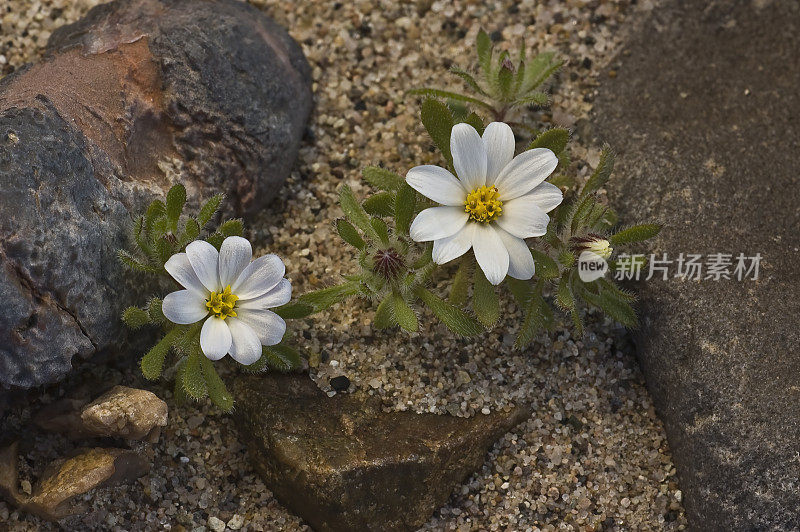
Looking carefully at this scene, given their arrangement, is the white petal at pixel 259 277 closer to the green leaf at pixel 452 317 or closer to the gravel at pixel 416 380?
the gravel at pixel 416 380

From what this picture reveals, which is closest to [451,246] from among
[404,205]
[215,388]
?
[404,205]

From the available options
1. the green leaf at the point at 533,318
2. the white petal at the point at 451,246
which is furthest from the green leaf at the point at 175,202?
the green leaf at the point at 533,318

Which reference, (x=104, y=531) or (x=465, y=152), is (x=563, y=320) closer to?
(x=465, y=152)

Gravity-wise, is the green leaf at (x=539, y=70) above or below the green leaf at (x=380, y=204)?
above

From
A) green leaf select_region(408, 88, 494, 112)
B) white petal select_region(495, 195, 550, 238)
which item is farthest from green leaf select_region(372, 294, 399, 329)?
green leaf select_region(408, 88, 494, 112)

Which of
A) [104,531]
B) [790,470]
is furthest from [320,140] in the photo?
[790,470]

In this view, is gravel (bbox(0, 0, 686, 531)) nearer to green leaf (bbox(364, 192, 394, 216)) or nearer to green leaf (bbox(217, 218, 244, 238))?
green leaf (bbox(364, 192, 394, 216))

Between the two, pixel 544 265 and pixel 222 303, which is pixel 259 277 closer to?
pixel 222 303
